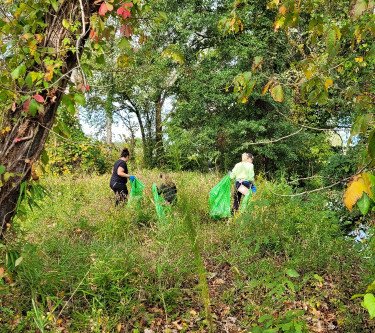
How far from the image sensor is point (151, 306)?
12.9ft

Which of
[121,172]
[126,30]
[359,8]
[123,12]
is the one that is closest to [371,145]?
[359,8]

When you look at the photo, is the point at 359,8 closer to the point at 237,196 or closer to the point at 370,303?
the point at 370,303

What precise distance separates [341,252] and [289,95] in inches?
405

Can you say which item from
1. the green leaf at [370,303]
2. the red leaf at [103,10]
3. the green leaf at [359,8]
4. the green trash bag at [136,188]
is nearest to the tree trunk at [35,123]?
the red leaf at [103,10]

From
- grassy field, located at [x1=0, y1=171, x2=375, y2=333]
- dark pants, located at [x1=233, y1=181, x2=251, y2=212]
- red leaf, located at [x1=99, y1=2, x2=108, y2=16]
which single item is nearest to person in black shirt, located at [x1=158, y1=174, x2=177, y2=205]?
grassy field, located at [x1=0, y1=171, x2=375, y2=333]

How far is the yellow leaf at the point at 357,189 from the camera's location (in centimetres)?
131

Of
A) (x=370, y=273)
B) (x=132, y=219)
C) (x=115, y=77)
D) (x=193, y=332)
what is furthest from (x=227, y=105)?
(x=193, y=332)

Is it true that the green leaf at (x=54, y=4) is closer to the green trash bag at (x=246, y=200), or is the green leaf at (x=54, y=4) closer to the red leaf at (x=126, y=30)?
the red leaf at (x=126, y=30)

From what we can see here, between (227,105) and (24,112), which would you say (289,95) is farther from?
(24,112)

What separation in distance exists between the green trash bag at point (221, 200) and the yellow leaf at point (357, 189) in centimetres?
529

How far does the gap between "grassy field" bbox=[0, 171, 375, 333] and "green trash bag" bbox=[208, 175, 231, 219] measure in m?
0.44

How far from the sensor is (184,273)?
432cm

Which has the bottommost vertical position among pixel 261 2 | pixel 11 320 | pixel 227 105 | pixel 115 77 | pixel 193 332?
pixel 193 332

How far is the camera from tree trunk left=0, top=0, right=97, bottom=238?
2678mm
